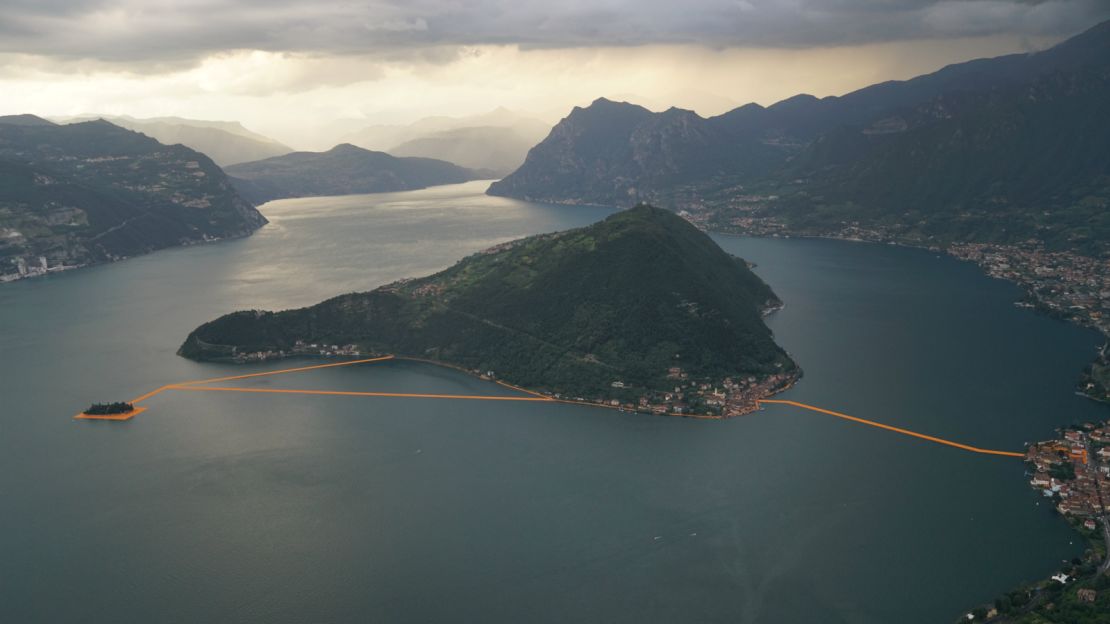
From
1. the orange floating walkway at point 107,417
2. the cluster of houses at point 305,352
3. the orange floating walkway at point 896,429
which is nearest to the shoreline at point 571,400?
the cluster of houses at point 305,352

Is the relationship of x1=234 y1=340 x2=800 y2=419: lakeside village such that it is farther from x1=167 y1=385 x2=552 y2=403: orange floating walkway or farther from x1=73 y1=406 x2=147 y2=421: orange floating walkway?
x1=73 y1=406 x2=147 y2=421: orange floating walkway

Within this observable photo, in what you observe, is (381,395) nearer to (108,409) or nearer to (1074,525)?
(108,409)

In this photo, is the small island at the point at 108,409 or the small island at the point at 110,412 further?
the small island at the point at 108,409

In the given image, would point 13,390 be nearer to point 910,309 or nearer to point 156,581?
point 156,581

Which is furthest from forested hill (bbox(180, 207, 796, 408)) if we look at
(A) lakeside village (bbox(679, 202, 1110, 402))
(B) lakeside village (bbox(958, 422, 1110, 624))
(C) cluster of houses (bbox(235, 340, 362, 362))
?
(A) lakeside village (bbox(679, 202, 1110, 402))

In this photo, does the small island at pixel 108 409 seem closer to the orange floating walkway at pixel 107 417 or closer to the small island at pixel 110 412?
the small island at pixel 110 412

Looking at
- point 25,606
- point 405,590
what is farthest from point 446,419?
point 25,606
